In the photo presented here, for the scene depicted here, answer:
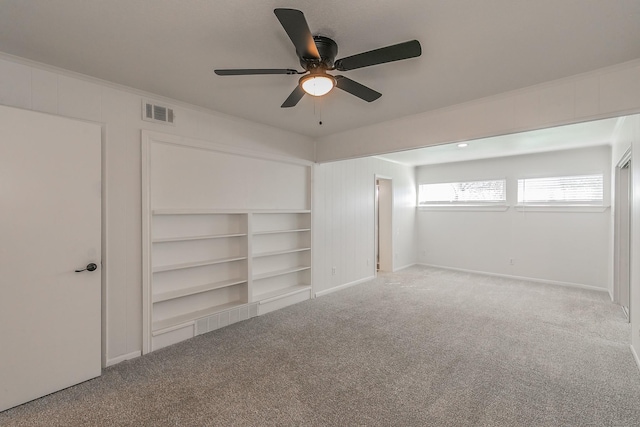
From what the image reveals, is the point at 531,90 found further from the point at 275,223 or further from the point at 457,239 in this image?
the point at 457,239

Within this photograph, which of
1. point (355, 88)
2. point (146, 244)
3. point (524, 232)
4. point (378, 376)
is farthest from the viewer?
point (524, 232)

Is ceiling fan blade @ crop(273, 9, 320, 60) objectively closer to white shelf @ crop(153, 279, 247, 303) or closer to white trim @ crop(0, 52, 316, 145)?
white trim @ crop(0, 52, 316, 145)

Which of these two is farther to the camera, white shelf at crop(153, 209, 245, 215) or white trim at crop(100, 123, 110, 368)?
white shelf at crop(153, 209, 245, 215)

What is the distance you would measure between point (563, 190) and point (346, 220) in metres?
4.16

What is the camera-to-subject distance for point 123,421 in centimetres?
196

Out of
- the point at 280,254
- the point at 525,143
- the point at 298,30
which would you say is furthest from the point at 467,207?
the point at 298,30

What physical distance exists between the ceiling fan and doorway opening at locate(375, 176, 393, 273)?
4.57 metres

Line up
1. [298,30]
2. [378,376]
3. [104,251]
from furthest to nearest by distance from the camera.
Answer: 1. [104,251]
2. [378,376]
3. [298,30]

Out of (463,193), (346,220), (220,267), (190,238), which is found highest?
(463,193)

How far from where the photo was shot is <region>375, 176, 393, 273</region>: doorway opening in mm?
6664

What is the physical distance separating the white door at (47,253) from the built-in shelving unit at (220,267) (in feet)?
1.88

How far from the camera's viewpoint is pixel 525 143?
4.82 meters

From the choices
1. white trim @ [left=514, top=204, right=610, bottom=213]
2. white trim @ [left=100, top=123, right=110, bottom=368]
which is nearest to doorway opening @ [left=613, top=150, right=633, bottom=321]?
white trim @ [left=514, top=204, right=610, bottom=213]

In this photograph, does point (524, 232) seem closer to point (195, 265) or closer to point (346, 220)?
point (346, 220)
